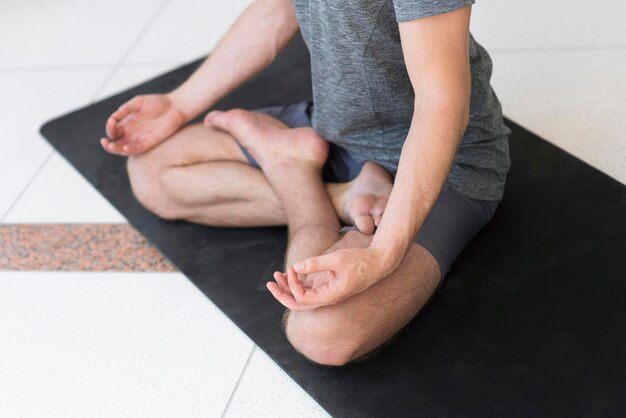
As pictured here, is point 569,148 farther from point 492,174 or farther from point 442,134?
point 442,134

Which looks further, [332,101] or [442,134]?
[332,101]

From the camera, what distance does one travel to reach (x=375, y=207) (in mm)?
1531

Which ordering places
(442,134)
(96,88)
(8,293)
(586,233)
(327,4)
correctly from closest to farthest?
(442,134), (327,4), (586,233), (8,293), (96,88)

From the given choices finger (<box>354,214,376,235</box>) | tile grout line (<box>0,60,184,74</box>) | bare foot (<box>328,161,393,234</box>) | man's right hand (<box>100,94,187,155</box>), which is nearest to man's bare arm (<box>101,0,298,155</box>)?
man's right hand (<box>100,94,187,155</box>)

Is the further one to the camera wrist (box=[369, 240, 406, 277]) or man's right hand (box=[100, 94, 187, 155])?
man's right hand (box=[100, 94, 187, 155])

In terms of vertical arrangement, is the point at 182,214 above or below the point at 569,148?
above

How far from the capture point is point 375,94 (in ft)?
4.97

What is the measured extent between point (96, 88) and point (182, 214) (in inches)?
36.6

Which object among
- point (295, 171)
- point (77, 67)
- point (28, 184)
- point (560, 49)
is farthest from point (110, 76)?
point (560, 49)

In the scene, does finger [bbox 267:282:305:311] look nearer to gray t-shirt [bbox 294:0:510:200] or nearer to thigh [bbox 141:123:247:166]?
gray t-shirt [bbox 294:0:510:200]

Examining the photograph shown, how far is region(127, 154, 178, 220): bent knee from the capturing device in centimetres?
188

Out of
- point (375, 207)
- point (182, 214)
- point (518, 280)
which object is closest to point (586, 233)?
point (518, 280)

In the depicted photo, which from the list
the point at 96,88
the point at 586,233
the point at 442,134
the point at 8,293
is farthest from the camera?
the point at 96,88

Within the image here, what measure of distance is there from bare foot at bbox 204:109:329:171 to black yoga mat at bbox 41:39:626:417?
18 cm
